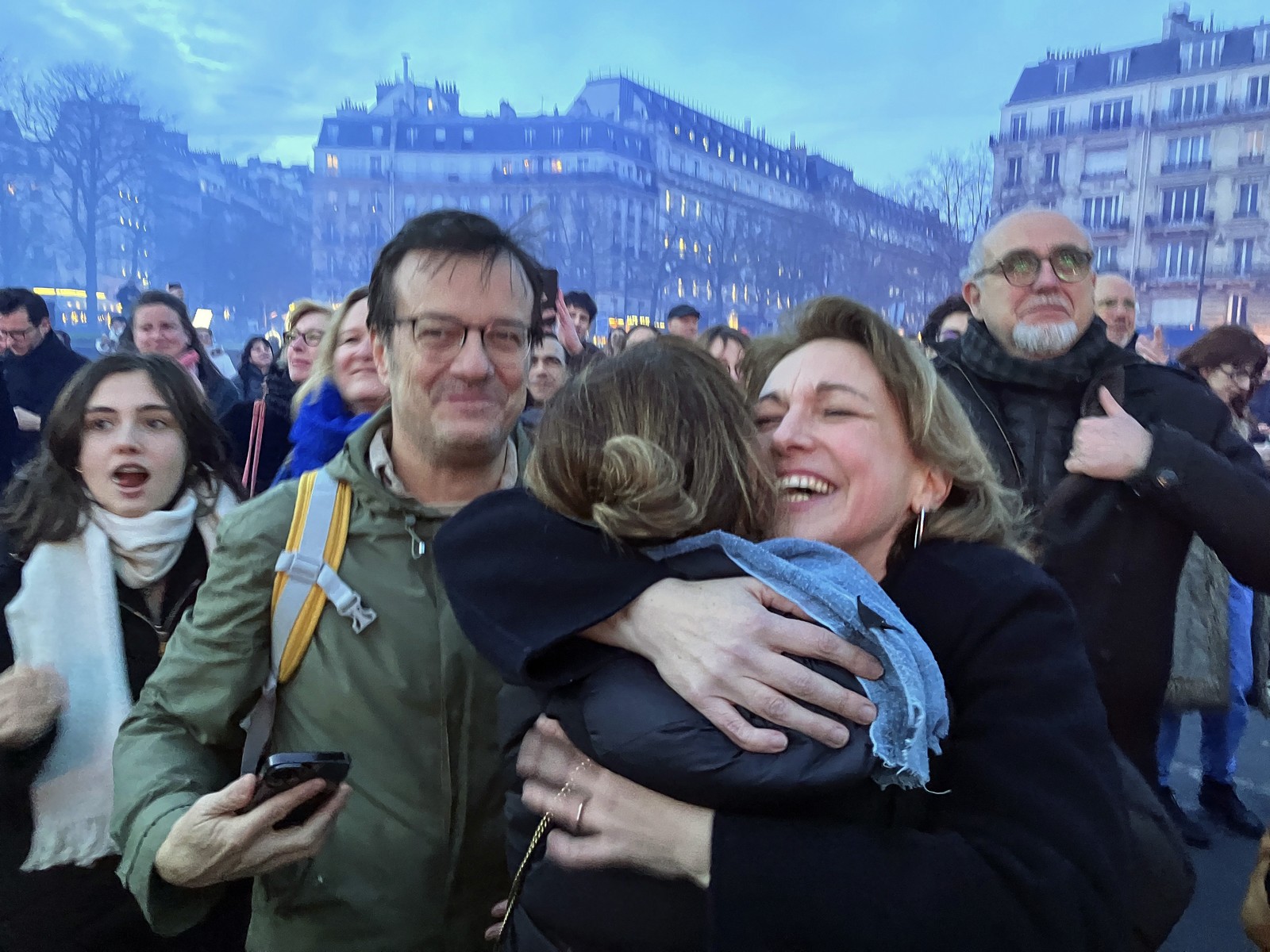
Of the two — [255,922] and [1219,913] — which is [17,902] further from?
[1219,913]

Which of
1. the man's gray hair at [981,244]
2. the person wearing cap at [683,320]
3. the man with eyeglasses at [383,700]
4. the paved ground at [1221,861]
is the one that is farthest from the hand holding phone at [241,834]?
the person wearing cap at [683,320]

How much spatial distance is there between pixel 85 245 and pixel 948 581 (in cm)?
4089

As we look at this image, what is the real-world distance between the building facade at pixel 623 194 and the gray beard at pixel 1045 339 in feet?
97.3

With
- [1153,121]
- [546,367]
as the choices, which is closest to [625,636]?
→ [546,367]

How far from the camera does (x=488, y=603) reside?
3.74 ft

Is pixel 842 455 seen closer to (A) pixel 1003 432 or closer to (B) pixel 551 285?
(B) pixel 551 285

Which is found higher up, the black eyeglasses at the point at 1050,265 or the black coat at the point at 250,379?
the black eyeglasses at the point at 1050,265

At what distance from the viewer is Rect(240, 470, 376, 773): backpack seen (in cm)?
155

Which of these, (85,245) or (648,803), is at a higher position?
(85,245)

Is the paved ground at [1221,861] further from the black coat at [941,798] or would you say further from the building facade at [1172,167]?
the building facade at [1172,167]

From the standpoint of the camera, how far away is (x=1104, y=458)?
229 centimetres

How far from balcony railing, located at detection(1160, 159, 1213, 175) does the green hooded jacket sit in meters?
30.3

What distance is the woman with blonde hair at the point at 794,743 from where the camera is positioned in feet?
3.26

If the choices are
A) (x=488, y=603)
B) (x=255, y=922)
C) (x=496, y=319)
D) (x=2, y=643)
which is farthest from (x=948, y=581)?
(x=2, y=643)
